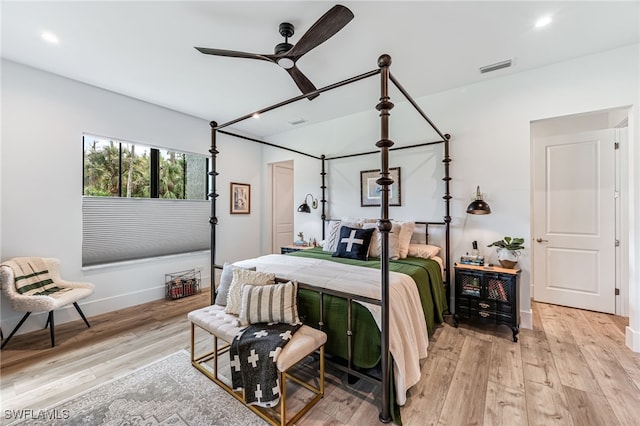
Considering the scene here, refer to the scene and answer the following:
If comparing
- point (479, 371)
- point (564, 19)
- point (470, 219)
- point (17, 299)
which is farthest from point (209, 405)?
point (564, 19)

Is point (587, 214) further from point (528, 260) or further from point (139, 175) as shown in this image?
point (139, 175)

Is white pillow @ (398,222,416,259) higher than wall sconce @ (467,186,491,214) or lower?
lower

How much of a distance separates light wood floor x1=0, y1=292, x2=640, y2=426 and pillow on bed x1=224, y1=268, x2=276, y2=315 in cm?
87

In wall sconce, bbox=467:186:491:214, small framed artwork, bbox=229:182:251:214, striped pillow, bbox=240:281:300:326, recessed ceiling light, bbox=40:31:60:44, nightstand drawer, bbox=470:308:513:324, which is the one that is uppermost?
recessed ceiling light, bbox=40:31:60:44

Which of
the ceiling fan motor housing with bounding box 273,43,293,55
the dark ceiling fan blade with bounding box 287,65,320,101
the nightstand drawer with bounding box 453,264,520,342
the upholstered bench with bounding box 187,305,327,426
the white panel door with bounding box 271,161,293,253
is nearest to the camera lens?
the upholstered bench with bounding box 187,305,327,426

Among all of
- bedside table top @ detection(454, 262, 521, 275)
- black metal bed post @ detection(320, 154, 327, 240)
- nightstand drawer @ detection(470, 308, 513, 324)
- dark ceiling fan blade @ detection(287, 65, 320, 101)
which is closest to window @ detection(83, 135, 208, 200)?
black metal bed post @ detection(320, 154, 327, 240)

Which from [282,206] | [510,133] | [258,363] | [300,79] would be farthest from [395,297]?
[282,206]

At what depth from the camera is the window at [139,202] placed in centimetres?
337

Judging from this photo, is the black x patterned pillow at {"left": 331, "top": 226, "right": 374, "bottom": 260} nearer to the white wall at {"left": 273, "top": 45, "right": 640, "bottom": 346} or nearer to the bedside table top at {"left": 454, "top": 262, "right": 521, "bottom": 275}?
the white wall at {"left": 273, "top": 45, "right": 640, "bottom": 346}

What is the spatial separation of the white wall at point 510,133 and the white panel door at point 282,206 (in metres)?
2.64

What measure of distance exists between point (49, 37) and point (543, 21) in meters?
4.17

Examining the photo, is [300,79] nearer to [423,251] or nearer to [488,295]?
A: [423,251]

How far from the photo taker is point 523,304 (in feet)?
9.51

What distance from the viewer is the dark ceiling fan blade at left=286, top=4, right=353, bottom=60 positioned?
1620 millimetres
